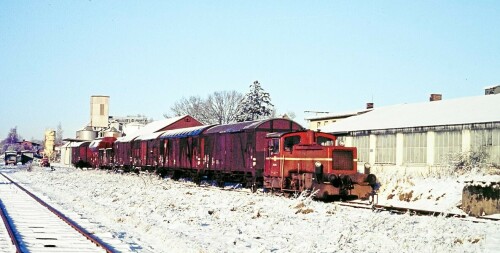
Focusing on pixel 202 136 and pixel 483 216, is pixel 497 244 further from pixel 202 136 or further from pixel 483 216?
pixel 202 136

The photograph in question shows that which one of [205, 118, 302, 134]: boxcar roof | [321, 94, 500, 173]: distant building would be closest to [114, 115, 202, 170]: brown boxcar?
[205, 118, 302, 134]: boxcar roof

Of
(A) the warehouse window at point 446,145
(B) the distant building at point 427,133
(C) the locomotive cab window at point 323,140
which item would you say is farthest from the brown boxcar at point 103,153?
(C) the locomotive cab window at point 323,140

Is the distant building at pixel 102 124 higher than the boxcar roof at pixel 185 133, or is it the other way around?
the distant building at pixel 102 124

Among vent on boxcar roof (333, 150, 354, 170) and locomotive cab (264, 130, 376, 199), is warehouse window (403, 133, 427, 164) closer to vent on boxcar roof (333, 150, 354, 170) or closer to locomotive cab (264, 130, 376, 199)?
locomotive cab (264, 130, 376, 199)

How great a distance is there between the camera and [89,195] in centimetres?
2645

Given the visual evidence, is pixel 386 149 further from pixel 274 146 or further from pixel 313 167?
pixel 313 167

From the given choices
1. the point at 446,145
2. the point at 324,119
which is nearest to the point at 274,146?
the point at 446,145

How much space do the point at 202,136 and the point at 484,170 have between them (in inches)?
654

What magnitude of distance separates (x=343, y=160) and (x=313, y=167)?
1.26 m

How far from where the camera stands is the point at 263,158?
82.0 feet

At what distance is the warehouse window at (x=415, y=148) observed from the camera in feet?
107

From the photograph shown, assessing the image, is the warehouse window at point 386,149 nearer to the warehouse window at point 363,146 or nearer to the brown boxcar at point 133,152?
the warehouse window at point 363,146

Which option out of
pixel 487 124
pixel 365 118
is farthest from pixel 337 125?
pixel 487 124

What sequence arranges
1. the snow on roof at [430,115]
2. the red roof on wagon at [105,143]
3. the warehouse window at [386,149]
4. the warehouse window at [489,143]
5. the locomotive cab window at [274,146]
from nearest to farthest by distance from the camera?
the locomotive cab window at [274,146] → the warehouse window at [489,143] → the snow on roof at [430,115] → the warehouse window at [386,149] → the red roof on wagon at [105,143]
